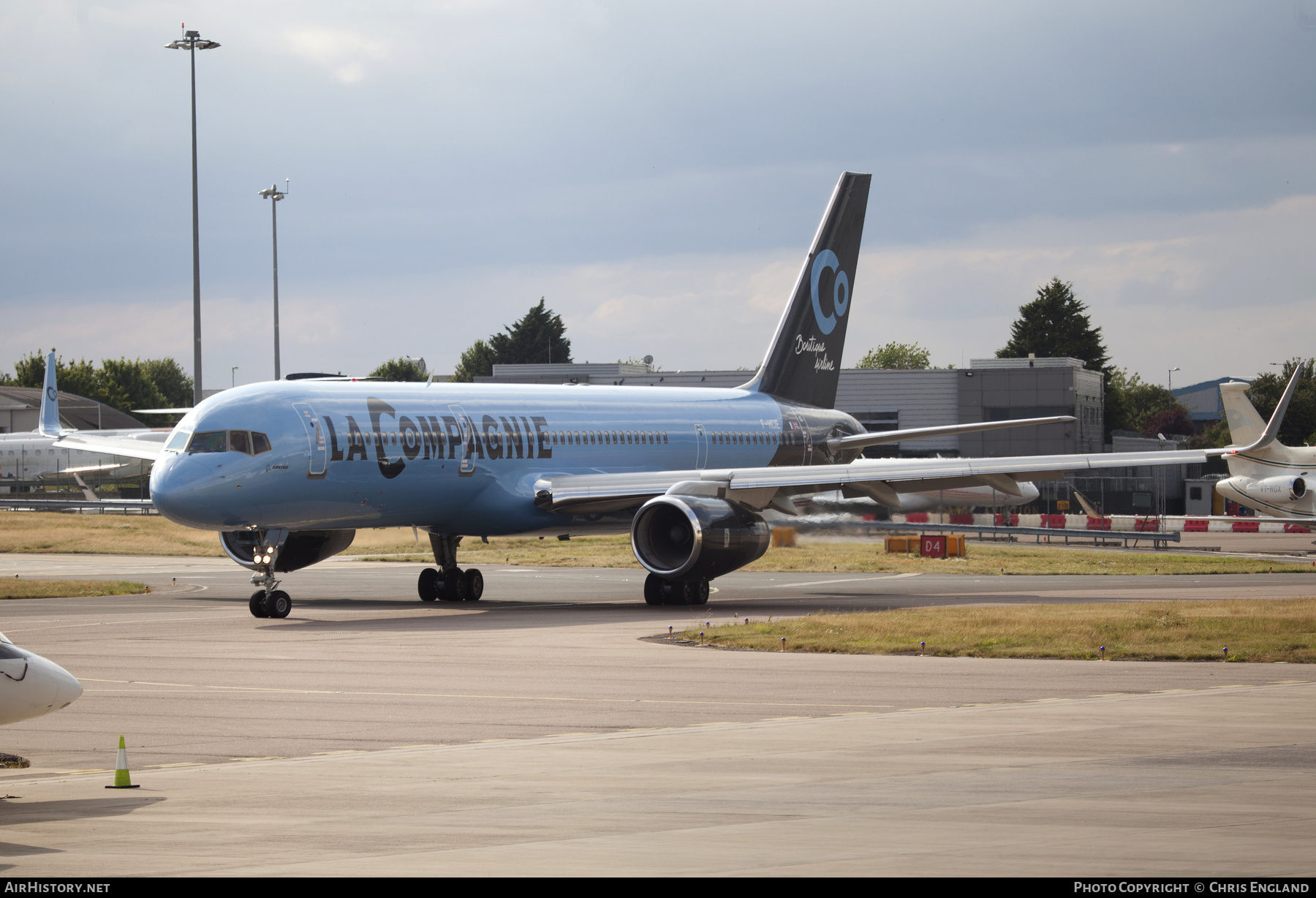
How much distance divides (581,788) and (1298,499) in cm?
5605

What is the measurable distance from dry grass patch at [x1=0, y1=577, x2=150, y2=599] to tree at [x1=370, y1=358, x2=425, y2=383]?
144 meters

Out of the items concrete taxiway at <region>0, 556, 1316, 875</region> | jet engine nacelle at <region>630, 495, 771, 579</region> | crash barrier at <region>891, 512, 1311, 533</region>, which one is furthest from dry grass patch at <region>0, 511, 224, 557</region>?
concrete taxiway at <region>0, 556, 1316, 875</region>

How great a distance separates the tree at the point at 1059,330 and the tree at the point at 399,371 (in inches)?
2821

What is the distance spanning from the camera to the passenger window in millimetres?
29031

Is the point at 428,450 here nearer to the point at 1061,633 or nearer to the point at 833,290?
the point at 1061,633

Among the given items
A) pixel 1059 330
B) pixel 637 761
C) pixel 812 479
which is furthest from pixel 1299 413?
pixel 637 761

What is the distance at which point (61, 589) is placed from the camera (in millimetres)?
38625

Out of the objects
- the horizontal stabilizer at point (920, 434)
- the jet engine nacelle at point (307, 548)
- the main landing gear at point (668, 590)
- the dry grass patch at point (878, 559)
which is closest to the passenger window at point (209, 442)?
the jet engine nacelle at point (307, 548)

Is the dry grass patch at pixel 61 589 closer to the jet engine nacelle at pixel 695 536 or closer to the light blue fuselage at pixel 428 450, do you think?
the light blue fuselage at pixel 428 450

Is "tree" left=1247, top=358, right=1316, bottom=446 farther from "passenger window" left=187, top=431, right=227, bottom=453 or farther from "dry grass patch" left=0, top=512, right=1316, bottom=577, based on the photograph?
"passenger window" left=187, top=431, right=227, bottom=453

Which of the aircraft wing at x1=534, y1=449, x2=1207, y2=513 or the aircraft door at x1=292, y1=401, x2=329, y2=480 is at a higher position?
the aircraft door at x1=292, y1=401, x2=329, y2=480

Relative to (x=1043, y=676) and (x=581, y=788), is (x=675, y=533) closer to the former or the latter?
(x=1043, y=676)

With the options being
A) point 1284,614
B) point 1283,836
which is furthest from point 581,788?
point 1284,614

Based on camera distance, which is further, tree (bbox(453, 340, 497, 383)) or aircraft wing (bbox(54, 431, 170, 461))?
tree (bbox(453, 340, 497, 383))
